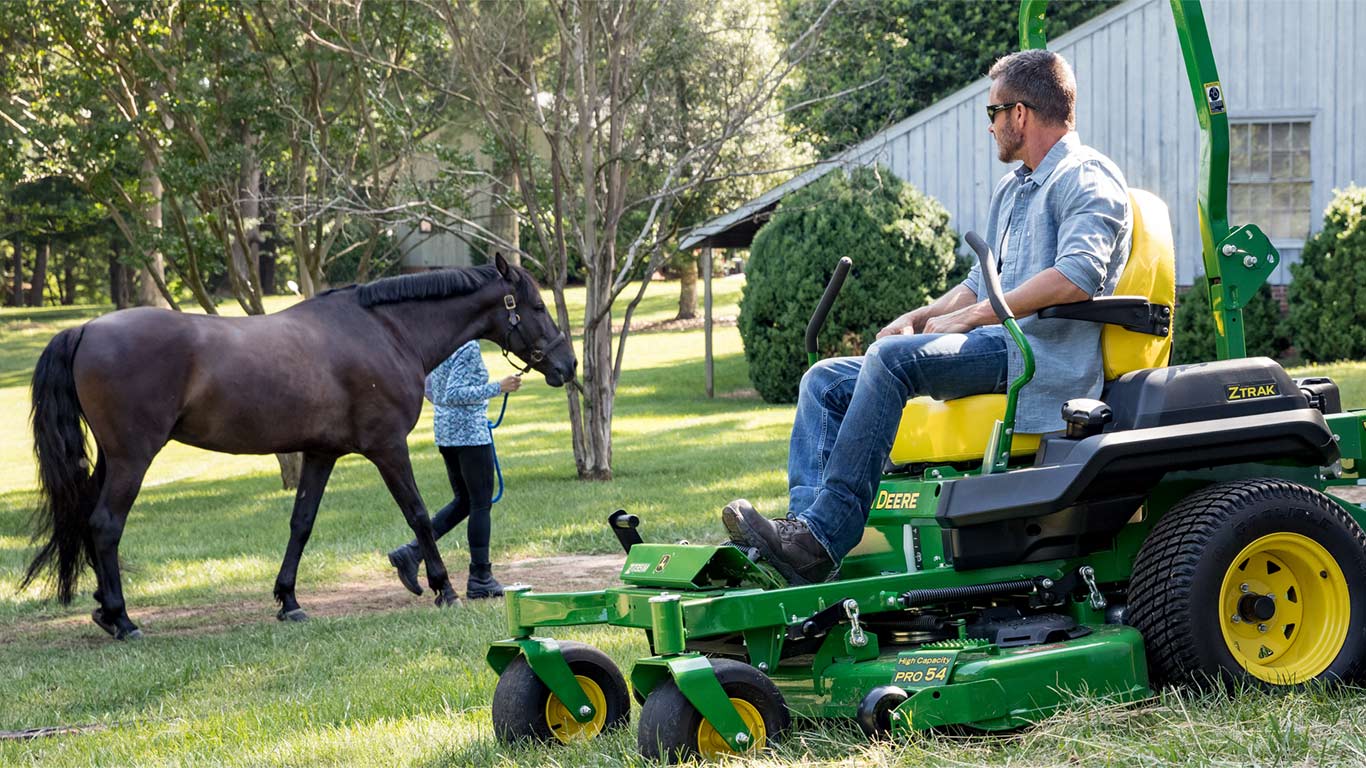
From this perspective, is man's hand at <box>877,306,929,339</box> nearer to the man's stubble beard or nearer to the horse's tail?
the man's stubble beard

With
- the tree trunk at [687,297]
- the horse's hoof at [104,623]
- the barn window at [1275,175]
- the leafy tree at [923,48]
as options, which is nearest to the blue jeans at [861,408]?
the horse's hoof at [104,623]

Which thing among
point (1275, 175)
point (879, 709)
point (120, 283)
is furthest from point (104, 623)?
point (120, 283)

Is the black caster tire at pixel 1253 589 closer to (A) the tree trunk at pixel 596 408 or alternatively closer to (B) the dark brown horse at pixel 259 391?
(B) the dark brown horse at pixel 259 391

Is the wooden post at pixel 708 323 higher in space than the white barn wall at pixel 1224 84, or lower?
lower

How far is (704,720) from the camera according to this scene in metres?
4.27

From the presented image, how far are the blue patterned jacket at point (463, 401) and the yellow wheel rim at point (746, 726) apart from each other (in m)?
4.67

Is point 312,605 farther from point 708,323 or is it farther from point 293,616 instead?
point 708,323

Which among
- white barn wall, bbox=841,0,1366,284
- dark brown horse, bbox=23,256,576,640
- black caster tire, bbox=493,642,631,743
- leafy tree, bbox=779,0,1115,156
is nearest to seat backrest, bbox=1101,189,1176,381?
black caster tire, bbox=493,642,631,743

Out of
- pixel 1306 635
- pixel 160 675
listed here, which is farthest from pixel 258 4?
pixel 1306 635

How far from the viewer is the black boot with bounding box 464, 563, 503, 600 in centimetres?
878

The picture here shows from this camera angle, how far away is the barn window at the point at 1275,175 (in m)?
20.6

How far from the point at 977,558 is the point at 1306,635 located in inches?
44.1

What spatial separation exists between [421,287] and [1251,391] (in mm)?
5690

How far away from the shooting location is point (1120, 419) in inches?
189
